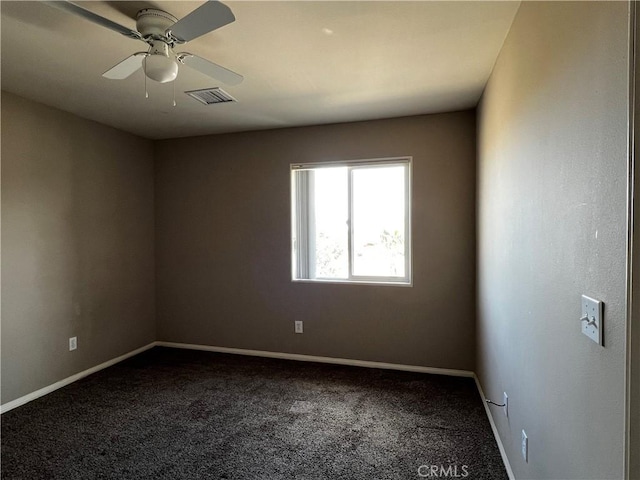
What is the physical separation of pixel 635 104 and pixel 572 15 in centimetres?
54

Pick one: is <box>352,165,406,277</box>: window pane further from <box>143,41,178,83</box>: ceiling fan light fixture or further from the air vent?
<box>143,41,178,83</box>: ceiling fan light fixture

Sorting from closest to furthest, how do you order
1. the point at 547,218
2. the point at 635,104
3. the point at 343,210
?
the point at 635,104
the point at 547,218
the point at 343,210

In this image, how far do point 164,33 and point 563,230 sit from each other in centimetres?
194

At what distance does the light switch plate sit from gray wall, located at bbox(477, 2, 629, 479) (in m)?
0.02

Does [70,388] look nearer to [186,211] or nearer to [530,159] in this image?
[186,211]

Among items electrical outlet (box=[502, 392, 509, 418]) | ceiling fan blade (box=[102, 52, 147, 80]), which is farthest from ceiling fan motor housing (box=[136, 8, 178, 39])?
electrical outlet (box=[502, 392, 509, 418])

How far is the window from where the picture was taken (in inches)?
135

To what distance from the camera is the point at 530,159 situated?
1489 millimetres

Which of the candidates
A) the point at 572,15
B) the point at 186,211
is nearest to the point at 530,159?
the point at 572,15

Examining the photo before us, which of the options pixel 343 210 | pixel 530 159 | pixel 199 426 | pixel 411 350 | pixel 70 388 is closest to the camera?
pixel 530 159

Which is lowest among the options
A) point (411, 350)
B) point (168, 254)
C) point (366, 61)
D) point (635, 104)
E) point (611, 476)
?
point (411, 350)

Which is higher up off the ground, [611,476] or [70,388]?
[611,476]

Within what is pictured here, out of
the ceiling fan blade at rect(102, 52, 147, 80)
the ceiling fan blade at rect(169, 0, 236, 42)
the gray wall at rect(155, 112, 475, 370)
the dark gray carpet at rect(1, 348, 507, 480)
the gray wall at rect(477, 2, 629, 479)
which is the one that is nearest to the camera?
the gray wall at rect(477, 2, 629, 479)

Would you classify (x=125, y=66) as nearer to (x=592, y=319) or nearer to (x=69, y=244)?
(x=69, y=244)
